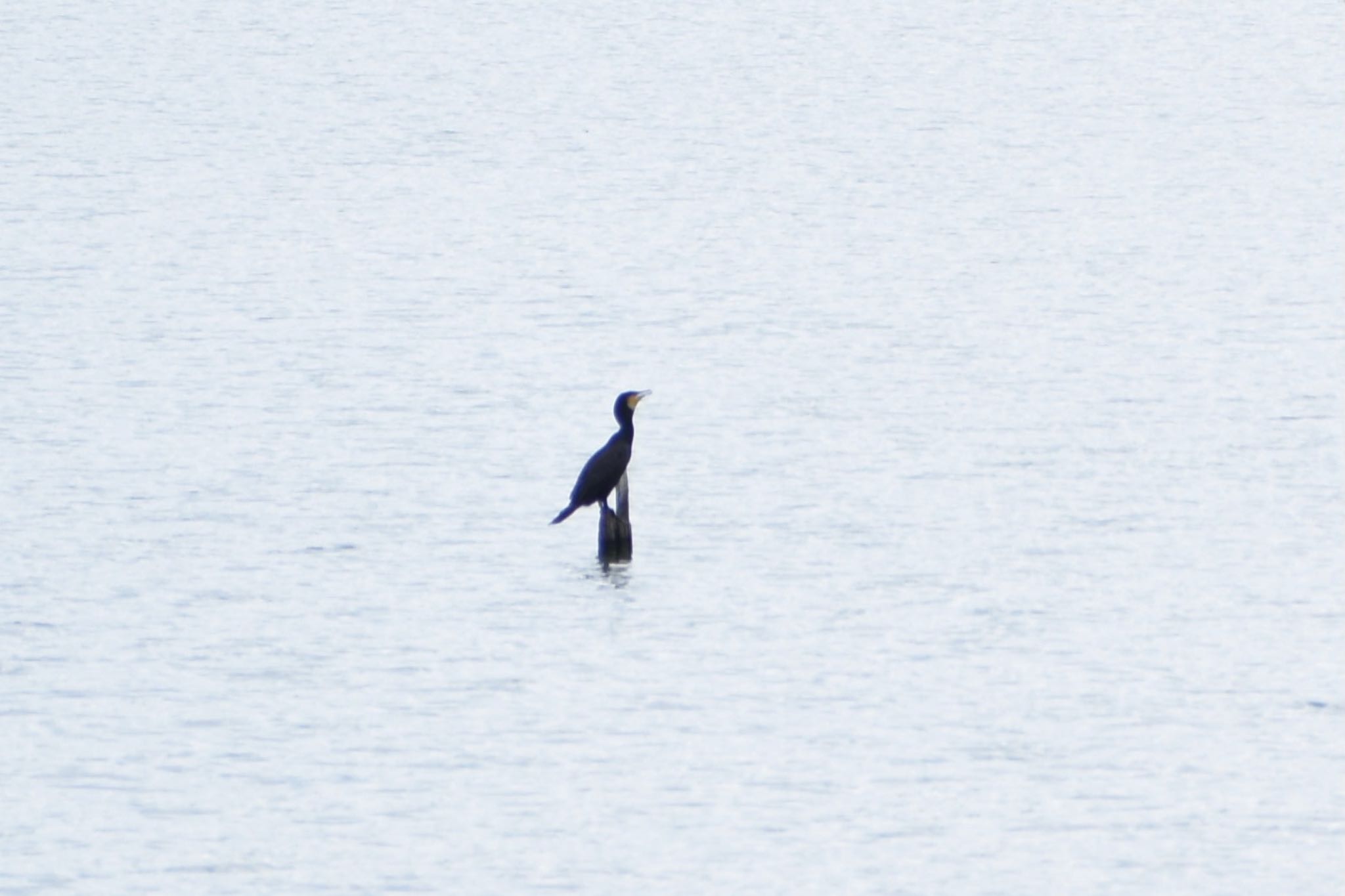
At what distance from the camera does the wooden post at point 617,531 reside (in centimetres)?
1989

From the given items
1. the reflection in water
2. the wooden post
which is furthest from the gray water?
the wooden post

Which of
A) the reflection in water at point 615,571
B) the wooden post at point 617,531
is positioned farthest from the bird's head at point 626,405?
the reflection in water at point 615,571

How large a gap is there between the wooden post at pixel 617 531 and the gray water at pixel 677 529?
0.29 meters

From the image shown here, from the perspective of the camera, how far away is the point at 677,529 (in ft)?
71.2

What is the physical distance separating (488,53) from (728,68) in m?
9.90

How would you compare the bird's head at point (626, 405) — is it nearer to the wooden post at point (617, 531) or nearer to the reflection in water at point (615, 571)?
the wooden post at point (617, 531)

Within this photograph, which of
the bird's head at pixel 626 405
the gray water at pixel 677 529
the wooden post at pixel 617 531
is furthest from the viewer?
the wooden post at pixel 617 531

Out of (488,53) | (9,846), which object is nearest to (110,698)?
(9,846)

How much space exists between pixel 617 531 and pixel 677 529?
63.0 inches

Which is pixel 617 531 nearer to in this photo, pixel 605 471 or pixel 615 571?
pixel 615 571

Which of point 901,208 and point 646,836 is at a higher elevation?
point 901,208

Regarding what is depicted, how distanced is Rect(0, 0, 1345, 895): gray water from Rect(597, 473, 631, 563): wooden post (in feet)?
0.96

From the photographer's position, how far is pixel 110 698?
16.8m

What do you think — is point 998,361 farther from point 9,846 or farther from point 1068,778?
point 9,846
